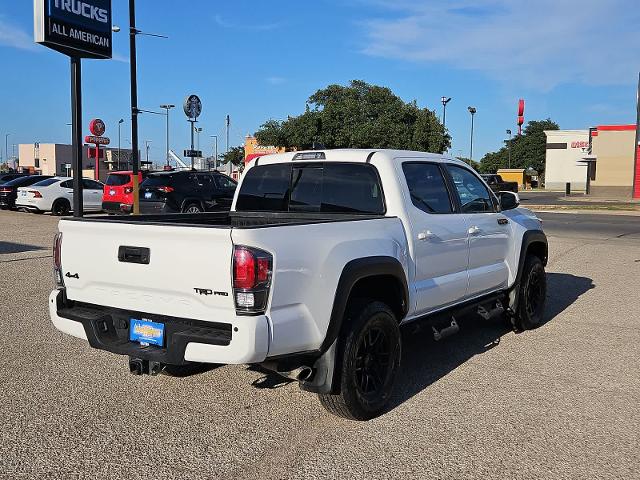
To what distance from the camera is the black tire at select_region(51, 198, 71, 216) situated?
23141mm

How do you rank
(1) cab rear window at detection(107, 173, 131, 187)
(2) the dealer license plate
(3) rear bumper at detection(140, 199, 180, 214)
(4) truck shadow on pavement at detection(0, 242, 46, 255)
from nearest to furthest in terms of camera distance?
(2) the dealer license plate < (4) truck shadow on pavement at detection(0, 242, 46, 255) < (3) rear bumper at detection(140, 199, 180, 214) < (1) cab rear window at detection(107, 173, 131, 187)

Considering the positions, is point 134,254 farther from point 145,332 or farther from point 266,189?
point 266,189

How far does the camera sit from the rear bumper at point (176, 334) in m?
3.44

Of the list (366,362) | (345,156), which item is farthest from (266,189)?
(366,362)

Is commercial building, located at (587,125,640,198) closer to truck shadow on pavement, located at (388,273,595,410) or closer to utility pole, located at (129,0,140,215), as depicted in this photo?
utility pole, located at (129,0,140,215)

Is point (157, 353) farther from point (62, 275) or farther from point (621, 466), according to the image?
point (621, 466)

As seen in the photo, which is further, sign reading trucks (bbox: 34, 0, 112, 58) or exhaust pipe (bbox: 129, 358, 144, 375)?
sign reading trucks (bbox: 34, 0, 112, 58)

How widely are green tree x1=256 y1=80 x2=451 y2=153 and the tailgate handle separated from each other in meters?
43.8

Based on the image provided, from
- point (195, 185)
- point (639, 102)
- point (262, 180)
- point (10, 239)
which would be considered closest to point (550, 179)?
point (639, 102)

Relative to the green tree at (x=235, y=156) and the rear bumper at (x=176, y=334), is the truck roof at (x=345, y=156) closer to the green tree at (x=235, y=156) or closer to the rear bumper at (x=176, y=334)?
the rear bumper at (x=176, y=334)

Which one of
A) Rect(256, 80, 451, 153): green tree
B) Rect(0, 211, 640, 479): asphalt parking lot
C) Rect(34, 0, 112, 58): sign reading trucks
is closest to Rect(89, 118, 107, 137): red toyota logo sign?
Rect(256, 80, 451, 153): green tree

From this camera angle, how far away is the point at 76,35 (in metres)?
11.3

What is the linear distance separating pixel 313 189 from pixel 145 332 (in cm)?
202

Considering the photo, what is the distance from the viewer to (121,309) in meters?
3.99
